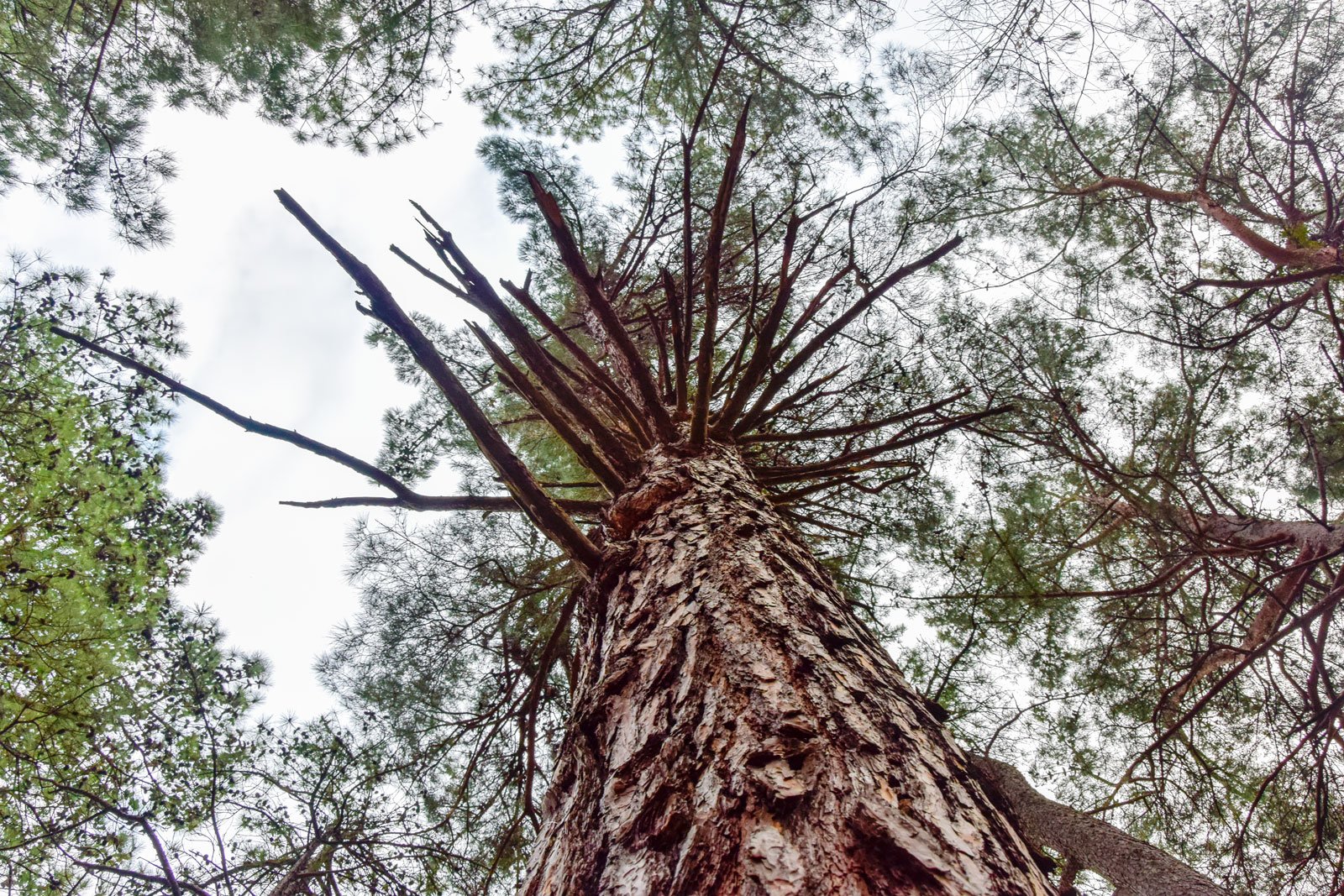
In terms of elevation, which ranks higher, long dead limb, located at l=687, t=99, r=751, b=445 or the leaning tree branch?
the leaning tree branch

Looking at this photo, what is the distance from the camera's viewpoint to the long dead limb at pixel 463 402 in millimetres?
1138

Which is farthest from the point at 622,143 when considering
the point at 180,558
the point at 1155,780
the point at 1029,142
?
the point at 1155,780

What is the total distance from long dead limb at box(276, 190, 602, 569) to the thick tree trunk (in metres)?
0.22

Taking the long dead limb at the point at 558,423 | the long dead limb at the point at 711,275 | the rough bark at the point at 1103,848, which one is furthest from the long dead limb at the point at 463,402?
the rough bark at the point at 1103,848

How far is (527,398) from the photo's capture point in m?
2.00

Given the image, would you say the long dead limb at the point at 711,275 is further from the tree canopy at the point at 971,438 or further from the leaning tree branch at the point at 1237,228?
the leaning tree branch at the point at 1237,228

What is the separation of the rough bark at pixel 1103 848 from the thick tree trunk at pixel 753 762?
202 cm

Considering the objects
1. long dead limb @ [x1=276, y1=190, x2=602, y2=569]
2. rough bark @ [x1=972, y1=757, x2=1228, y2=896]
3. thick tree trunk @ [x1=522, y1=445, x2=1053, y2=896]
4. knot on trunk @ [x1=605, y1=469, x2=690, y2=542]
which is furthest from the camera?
rough bark @ [x1=972, y1=757, x2=1228, y2=896]

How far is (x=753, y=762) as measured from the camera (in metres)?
0.79

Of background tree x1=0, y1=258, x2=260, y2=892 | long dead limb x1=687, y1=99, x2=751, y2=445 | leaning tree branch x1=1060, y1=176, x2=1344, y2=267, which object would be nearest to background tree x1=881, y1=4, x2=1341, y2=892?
leaning tree branch x1=1060, y1=176, x2=1344, y2=267

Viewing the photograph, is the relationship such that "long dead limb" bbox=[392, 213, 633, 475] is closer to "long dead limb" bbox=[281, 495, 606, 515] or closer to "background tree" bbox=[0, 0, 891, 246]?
"long dead limb" bbox=[281, 495, 606, 515]

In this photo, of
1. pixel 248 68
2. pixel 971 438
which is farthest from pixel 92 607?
pixel 971 438

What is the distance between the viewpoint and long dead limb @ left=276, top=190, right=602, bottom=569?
114 centimetres

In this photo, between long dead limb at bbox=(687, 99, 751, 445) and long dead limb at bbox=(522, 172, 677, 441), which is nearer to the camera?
long dead limb at bbox=(522, 172, 677, 441)
